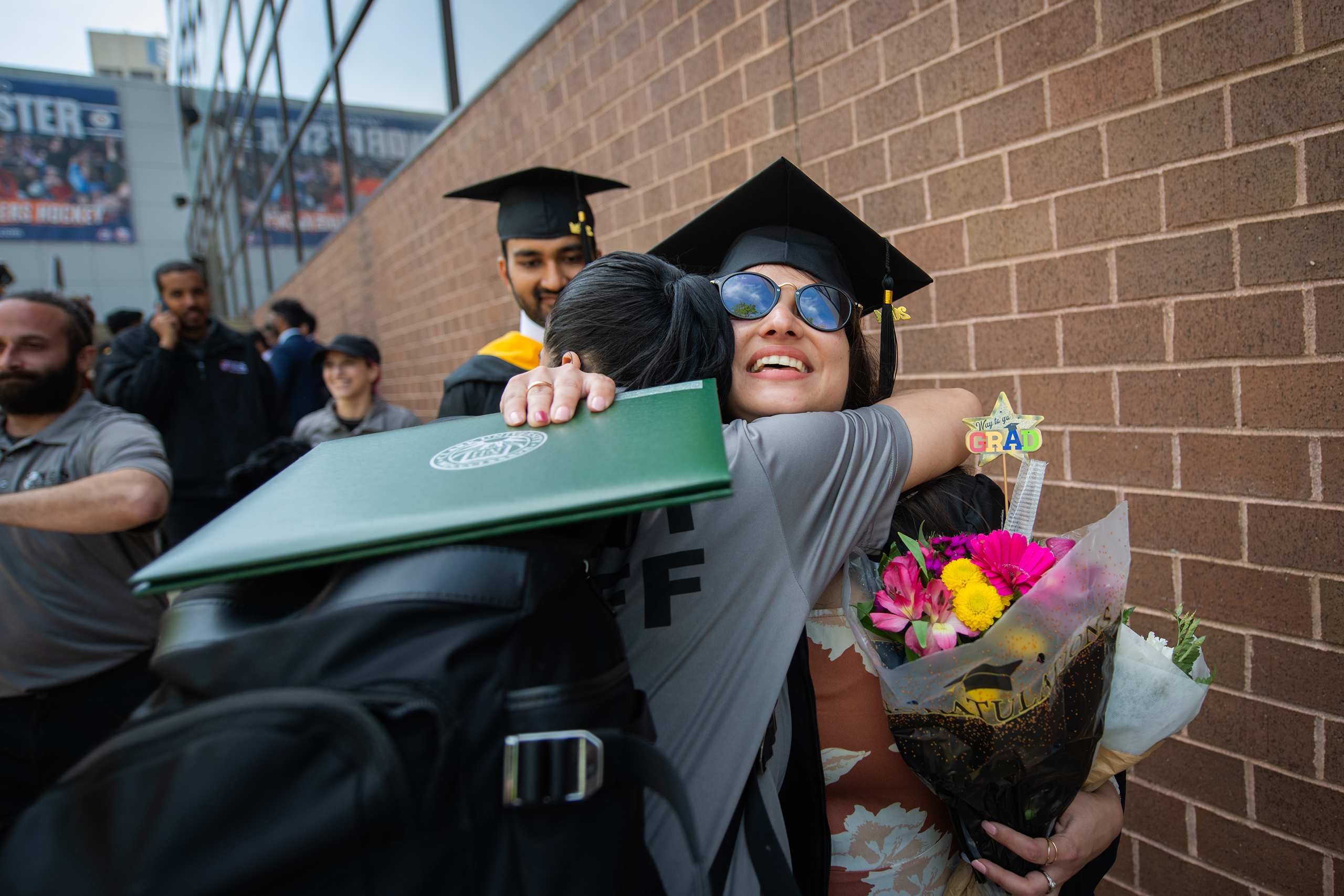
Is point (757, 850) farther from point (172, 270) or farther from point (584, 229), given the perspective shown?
point (172, 270)

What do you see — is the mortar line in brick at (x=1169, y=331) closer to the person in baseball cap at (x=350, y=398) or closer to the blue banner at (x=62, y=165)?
the person in baseball cap at (x=350, y=398)

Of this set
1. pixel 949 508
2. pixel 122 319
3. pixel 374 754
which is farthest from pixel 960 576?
pixel 122 319

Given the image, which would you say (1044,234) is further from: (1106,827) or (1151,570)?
(1106,827)

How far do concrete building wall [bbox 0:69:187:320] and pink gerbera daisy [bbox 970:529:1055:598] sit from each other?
2559 centimetres

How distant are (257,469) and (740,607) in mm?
3420

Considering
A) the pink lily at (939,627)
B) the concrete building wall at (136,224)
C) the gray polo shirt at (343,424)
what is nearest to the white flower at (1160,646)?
the pink lily at (939,627)

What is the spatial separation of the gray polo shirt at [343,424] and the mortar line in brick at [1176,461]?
12.6ft

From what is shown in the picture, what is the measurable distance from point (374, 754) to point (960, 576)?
80cm

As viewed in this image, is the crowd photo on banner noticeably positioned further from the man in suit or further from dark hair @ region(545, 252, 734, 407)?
the man in suit

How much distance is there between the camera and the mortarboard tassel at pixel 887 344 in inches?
59.7

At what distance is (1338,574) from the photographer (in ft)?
5.49

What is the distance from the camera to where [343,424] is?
4520mm

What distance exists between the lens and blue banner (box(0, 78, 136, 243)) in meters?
19.9

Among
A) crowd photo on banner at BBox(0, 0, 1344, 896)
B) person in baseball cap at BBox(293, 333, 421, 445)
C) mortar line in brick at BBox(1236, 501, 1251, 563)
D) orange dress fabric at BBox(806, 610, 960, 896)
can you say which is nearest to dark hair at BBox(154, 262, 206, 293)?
person in baseball cap at BBox(293, 333, 421, 445)
